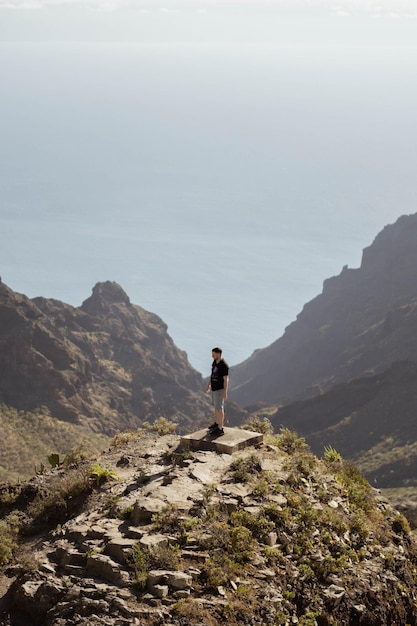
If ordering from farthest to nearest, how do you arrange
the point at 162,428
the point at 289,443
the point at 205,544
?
the point at 162,428 < the point at 289,443 < the point at 205,544

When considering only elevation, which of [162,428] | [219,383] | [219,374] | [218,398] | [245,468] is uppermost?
[219,374]

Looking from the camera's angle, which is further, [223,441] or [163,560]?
[223,441]

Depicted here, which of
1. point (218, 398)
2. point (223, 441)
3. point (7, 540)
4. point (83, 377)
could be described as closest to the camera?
point (7, 540)

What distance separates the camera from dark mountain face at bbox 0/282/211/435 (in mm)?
81562

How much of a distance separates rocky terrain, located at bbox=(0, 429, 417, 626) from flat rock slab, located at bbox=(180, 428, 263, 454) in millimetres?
Answer: 241

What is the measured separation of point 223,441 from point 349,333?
124 m

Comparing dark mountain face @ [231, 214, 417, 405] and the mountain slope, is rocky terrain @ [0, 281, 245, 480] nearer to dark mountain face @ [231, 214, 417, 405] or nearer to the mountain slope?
the mountain slope

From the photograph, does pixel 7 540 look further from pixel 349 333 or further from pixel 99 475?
pixel 349 333

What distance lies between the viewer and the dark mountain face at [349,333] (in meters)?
119

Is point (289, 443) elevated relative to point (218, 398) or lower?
lower

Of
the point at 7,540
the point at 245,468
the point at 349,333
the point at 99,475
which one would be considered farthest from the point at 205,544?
the point at 349,333

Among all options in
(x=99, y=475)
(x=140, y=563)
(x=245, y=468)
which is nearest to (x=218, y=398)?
(x=245, y=468)

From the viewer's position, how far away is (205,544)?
13016mm

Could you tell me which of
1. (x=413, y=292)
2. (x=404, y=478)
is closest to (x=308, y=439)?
(x=404, y=478)
